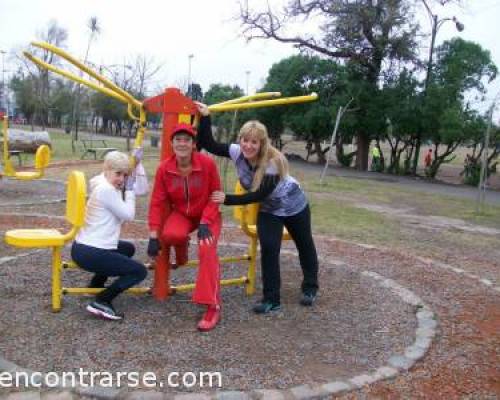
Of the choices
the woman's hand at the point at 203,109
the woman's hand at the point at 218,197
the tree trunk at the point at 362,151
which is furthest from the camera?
the tree trunk at the point at 362,151

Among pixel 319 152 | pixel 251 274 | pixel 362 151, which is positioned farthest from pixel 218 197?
pixel 319 152

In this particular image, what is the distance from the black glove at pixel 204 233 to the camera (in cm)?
370

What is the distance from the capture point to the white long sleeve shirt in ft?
11.8

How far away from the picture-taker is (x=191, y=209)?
3.87m

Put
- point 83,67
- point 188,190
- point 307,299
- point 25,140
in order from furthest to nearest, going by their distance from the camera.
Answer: point 25,140, point 307,299, point 188,190, point 83,67

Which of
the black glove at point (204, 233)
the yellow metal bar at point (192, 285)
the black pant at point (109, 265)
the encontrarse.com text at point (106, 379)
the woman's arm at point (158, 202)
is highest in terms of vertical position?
the woman's arm at point (158, 202)

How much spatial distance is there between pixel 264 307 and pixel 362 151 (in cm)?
2077

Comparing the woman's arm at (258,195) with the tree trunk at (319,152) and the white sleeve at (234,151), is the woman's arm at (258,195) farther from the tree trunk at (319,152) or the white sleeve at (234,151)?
the tree trunk at (319,152)

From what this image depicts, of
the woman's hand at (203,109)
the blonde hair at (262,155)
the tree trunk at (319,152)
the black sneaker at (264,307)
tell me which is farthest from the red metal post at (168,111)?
the tree trunk at (319,152)

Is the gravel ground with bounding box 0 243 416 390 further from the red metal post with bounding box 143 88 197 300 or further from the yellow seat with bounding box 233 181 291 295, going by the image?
the red metal post with bounding box 143 88 197 300

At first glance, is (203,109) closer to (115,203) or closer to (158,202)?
(158,202)

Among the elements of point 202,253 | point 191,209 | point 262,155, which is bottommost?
point 202,253

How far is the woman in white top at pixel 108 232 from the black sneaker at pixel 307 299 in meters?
1.30

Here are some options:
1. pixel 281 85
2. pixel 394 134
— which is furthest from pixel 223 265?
pixel 281 85
